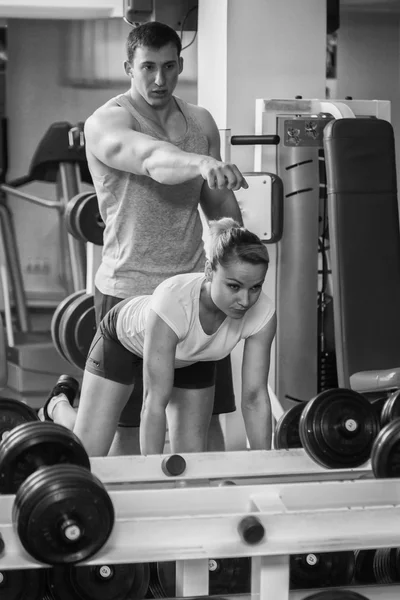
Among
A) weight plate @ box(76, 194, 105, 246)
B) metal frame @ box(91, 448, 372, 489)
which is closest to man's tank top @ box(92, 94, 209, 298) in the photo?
metal frame @ box(91, 448, 372, 489)

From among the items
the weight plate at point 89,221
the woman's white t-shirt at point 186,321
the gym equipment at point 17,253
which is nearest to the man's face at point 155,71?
the woman's white t-shirt at point 186,321

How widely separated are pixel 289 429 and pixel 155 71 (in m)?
1.11

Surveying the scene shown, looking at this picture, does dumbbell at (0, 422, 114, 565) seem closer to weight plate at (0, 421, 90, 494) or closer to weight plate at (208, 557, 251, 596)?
weight plate at (0, 421, 90, 494)

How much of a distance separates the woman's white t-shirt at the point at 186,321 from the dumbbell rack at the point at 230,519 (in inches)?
10.9

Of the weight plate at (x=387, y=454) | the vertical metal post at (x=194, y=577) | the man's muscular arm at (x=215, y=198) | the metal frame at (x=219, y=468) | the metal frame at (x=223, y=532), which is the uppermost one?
the man's muscular arm at (x=215, y=198)

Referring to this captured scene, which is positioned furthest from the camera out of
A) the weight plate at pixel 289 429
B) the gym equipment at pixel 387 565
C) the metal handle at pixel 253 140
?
the metal handle at pixel 253 140

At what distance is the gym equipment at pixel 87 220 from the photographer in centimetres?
438

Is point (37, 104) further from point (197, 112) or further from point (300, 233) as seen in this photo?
point (197, 112)

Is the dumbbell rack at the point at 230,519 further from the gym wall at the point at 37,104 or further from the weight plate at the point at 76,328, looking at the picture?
the gym wall at the point at 37,104

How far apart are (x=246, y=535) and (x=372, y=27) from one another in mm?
4173

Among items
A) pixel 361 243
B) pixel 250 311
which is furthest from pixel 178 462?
pixel 361 243

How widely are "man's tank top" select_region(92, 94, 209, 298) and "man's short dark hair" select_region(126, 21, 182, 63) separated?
162 mm

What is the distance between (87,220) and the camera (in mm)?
4383

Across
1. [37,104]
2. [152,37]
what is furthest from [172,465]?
[37,104]
